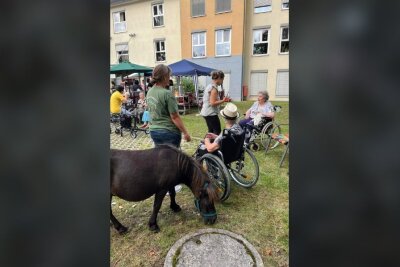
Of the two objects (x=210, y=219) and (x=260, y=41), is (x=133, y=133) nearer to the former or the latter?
(x=210, y=219)

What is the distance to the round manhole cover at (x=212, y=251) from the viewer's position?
1.94 metres

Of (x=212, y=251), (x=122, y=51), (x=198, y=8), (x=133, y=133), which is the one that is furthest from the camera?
(x=122, y=51)

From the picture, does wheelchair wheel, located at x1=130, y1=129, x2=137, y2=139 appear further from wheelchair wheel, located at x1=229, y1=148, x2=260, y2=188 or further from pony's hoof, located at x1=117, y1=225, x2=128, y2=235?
pony's hoof, located at x1=117, y1=225, x2=128, y2=235

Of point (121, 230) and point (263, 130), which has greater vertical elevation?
point (263, 130)

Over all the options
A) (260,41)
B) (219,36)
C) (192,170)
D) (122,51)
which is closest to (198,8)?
(219,36)

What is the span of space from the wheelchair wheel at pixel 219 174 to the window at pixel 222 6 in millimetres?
14479

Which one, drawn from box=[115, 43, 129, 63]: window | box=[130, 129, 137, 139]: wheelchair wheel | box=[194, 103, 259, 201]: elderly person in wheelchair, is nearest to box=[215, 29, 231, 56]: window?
box=[115, 43, 129, 63]: window

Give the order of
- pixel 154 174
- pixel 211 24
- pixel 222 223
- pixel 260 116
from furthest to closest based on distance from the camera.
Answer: pixel 211 24 < pixel 260 116 < pixel 222 223 < pixel 154 174

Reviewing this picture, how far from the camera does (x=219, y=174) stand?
2844mm

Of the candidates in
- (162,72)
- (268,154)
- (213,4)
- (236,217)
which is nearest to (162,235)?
(236,217)

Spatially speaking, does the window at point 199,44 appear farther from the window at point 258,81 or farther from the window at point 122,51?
the window at point 122,51

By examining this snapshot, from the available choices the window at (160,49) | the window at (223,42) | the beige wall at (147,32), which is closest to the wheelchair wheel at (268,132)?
the window at (223,42)

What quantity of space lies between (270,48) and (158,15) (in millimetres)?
8070
